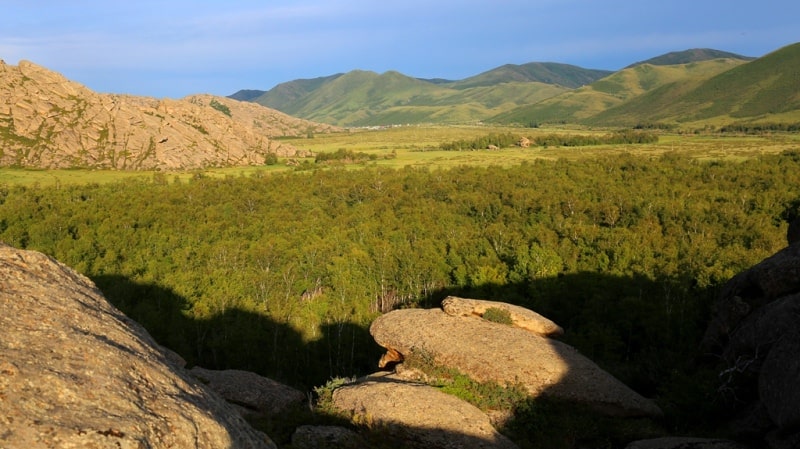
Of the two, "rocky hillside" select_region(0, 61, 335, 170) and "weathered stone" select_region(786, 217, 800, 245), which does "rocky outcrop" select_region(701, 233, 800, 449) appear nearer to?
"weathered stone" select_region(786, 217, 800, 245)

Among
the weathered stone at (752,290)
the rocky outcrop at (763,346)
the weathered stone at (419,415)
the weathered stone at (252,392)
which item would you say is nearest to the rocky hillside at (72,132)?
the weathered stone at (252,392)

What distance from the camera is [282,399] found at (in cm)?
3077

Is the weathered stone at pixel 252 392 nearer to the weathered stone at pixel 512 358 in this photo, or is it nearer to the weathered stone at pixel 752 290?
the weathered stone at pixel 512 358

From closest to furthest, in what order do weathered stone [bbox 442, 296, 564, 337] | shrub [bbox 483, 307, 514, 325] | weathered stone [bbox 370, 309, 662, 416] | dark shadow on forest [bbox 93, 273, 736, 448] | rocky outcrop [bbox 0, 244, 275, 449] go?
1. rocky outcrop [bbox 0, 244, 275, 449]
2. weathered stone [bbox 370, 309, 662, 416]
3. shrub [bbox 483, 307, 514, 325]
4. weathered stone [bbox 442, 296, 564, 337]
5. dark shadow on forest [bbox 93, 273, 736, 448]

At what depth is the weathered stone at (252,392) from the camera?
2917 centimetres

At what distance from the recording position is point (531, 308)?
62875mm

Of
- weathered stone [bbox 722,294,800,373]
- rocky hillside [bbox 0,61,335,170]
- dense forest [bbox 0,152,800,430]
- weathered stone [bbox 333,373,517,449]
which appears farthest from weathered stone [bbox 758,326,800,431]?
rocky hillside [bbox 0,61,335,170]

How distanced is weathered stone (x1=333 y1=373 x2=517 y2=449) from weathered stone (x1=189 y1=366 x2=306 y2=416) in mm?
4767

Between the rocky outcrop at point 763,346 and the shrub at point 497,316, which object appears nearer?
the rocky outcrop at point 763,346

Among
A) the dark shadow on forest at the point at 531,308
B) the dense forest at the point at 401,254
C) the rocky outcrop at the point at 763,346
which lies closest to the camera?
the rocky outcrop at the point at 763,346

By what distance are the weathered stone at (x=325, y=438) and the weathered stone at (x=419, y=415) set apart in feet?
7.93

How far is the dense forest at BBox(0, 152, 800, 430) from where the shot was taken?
57031 mm

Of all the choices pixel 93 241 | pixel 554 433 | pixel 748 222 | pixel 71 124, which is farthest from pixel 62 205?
pixel 748 222

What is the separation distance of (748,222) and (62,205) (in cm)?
13300
